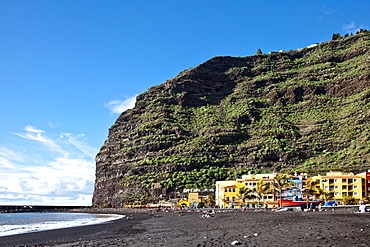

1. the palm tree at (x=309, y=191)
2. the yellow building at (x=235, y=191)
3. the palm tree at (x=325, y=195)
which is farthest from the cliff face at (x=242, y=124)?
the palm tree at (x=309, y=191)

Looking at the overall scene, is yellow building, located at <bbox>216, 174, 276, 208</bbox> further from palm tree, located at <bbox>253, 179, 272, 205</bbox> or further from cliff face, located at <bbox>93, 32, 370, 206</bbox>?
cliff face, located at <bbox>93, 32, 370, 206</bbox>

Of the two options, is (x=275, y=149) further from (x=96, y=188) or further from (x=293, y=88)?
(x=96, y=188)

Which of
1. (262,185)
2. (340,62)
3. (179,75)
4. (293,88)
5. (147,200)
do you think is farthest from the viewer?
(179,75)

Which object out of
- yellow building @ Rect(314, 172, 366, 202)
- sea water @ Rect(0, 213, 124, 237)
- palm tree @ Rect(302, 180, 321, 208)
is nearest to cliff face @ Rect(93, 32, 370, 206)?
yellow building @ Rect(314, 172, 366, 202)

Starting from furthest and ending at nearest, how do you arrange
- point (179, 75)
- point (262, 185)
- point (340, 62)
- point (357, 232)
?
point (179, 75)
point (340, 62)
point (262, 185)
point (357, 232)

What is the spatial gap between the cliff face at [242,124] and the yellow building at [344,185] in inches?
905

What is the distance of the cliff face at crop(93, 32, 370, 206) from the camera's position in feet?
420

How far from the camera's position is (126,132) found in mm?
174000

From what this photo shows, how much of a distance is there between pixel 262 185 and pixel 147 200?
54198 mm

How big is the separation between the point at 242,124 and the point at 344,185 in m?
75.0

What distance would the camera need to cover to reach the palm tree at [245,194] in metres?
86.1

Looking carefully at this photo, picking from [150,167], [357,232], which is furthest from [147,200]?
[357,232]

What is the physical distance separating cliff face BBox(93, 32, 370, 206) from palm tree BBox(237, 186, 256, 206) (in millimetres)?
32920

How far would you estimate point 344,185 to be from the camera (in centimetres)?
8275
